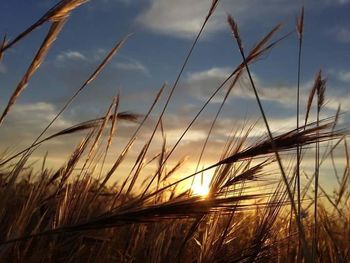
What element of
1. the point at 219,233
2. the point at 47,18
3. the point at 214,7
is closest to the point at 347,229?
the point at 219,233

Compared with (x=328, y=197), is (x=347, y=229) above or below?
below

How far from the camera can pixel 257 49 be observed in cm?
200

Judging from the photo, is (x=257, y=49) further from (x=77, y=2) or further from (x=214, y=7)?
(x=77, y=2)

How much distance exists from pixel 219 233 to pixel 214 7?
95cm

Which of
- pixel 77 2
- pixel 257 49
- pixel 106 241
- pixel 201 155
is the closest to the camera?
pixel 77 2

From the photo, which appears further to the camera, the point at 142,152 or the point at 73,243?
the point at 142,152

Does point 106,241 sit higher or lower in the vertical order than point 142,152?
lower

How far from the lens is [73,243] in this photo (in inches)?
74.6

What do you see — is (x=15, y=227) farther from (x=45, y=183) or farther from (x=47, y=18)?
(x=47, y=18)

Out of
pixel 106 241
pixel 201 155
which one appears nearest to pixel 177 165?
pixel 201 155

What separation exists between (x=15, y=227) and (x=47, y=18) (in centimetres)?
64

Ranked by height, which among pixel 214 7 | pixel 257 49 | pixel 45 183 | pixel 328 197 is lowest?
pixel 45 183

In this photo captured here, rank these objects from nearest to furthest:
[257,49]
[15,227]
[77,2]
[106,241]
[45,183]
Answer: [77,2] → [15,227] → [106,241] → [45,183] → [257,49]

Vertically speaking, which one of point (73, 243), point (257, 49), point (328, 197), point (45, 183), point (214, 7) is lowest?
point (73, 243)
